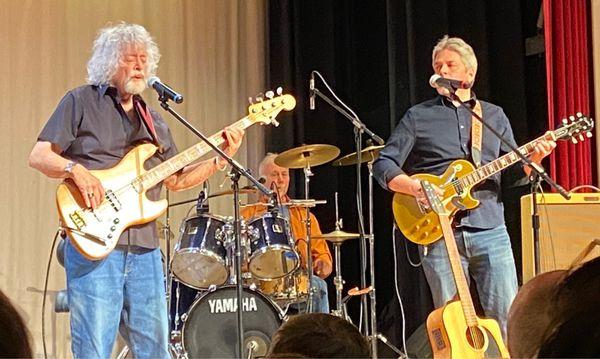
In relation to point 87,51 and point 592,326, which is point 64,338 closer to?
point 87,51

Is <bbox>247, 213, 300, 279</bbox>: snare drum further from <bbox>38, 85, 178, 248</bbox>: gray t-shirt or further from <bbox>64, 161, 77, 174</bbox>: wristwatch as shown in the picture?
<bbox>64, 161, 77, 174</bbox>: wristwatch

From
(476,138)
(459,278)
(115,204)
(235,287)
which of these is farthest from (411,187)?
(115,204)

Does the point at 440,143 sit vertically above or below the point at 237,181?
above

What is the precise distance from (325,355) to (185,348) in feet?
11.5

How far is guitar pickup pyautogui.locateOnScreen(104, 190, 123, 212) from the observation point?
10.3ft

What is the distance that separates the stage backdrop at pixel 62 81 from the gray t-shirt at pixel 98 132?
2.20 meters

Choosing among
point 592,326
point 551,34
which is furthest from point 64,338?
point 592,326

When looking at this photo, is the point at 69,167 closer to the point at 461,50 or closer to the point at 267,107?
the point at 267,107

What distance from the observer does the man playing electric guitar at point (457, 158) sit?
3852 millimetres

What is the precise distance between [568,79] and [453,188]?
49.4 inches

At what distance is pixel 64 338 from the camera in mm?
5402

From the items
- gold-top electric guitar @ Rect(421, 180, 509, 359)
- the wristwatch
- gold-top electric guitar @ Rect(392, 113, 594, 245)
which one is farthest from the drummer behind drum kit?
the wristwatch

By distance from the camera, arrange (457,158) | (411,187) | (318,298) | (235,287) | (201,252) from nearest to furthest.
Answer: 1. (411,187)
2. (457,158)
3. (201,252)
4. (235,287)
5. (318,298)

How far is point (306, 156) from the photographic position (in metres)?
5.16
